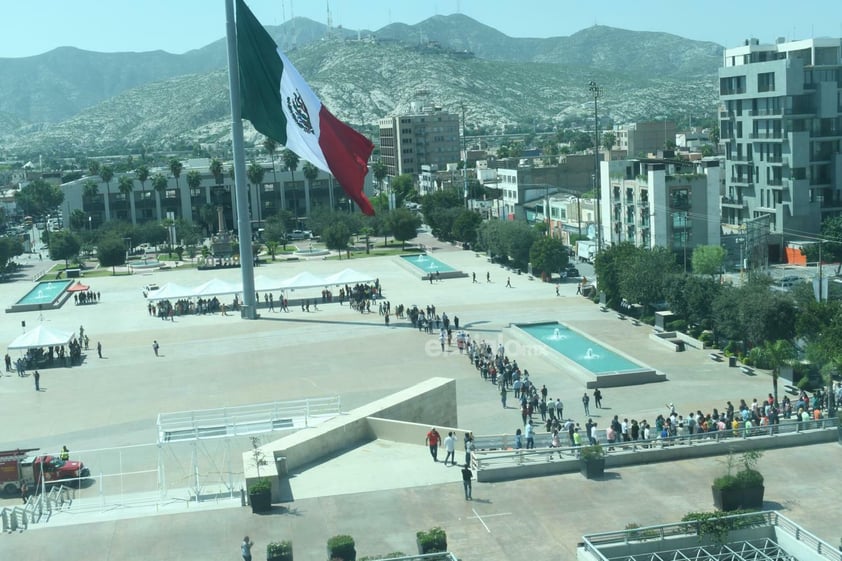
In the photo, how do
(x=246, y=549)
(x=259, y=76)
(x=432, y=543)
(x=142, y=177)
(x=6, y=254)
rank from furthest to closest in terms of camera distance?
(x=142, y=177), (x=6, y=254), (x=259, y=76), (x=246, y=549), (x=432, y=543)

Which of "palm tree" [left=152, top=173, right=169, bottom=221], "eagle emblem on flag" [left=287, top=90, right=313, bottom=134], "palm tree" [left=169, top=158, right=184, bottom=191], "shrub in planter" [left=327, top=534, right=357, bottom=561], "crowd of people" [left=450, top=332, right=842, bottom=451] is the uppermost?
"eagle emblem on flag" [left=287, top=90, right=313, bottom=134]

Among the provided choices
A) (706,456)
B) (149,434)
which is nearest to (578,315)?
(149,434)

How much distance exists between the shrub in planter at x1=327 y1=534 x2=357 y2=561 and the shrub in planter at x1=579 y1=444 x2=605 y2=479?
785 cm

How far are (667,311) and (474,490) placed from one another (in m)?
34.0

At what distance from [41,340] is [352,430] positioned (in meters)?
29.5

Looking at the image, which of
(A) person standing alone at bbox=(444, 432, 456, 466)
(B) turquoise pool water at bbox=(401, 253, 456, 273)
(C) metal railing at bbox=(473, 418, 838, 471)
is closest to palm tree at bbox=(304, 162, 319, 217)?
(B) turquoise pool water at bbox=(401, 253, 456, 273)

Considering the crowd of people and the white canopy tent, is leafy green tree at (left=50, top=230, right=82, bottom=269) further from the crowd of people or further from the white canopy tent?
the crowd of people

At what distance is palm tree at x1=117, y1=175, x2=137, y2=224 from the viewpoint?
432 ft

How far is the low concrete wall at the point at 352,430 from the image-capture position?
2628 cm

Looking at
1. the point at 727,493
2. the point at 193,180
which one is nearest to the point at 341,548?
the point at 727,493

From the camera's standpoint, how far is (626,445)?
90.0ft

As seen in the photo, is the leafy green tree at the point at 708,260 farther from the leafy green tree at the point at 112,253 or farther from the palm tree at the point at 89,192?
the palm tree at the point at 89,192

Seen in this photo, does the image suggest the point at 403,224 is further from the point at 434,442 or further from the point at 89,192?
the point at 434,442

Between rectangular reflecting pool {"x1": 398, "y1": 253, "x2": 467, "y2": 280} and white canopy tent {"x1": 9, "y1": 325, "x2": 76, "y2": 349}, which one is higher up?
white canopy tent {"x1": 9, "y1": 325, "x2": 76, "y2": 349}
